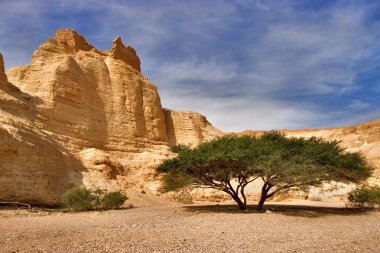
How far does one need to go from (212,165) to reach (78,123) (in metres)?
15.9

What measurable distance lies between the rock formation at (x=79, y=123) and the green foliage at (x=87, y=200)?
2.48m

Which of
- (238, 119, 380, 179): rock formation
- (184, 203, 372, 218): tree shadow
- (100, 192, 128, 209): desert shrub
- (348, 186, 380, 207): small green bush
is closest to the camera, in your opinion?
(184, 203, 372, 218): tree shadow

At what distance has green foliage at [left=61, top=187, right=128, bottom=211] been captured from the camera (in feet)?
68.1

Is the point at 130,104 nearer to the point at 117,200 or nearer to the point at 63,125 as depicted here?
the point at 63,125

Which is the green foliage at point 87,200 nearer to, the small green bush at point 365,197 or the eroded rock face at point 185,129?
the small green bush at point 365,197

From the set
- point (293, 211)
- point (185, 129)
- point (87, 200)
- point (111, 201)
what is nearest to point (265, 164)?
point (293, 211)

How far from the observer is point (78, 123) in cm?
3178

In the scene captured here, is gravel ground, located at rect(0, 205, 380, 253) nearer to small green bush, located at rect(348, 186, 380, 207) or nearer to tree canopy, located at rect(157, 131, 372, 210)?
tree canopy, located at rect(157, 131, 372, 210)

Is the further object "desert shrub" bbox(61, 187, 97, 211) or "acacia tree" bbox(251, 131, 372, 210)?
"desert shrub" bbox(61, 187, 97, 211)

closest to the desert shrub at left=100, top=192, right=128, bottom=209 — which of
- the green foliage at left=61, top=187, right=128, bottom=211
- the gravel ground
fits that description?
the green foliage at left=61, top=187, right=128, bottom=211

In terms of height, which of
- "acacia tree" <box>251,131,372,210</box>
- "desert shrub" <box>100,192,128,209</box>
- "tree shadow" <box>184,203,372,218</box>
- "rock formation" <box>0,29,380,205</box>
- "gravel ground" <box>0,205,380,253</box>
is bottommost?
"gravel ground" <box>0,205,380,253</box>

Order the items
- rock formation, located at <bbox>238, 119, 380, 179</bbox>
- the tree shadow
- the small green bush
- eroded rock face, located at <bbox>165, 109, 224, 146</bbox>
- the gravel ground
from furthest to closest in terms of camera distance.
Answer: rock formation, located at <bbox>238, 119, 380, 179</bbox> → eroded rock face, located at <bbox>165, 109, 224, 146</bbox> → the small green bush → the tree shadow → the gravel ground

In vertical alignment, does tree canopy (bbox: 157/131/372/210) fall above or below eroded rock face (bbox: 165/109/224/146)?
below

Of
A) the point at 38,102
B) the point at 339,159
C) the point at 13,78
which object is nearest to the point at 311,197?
the point at 339,159
